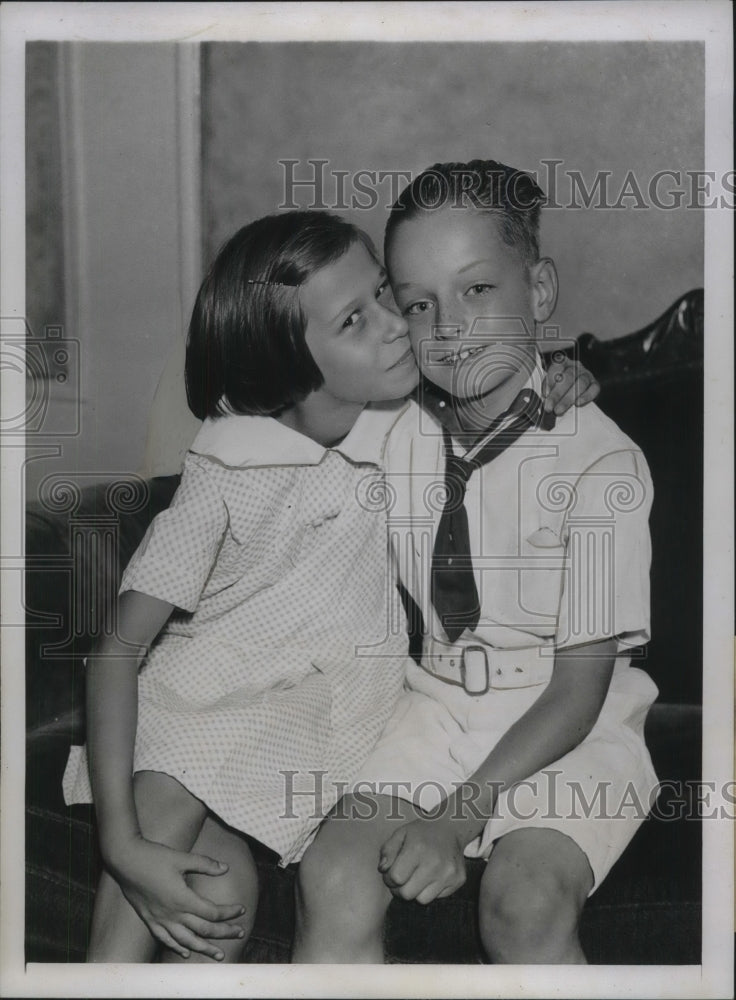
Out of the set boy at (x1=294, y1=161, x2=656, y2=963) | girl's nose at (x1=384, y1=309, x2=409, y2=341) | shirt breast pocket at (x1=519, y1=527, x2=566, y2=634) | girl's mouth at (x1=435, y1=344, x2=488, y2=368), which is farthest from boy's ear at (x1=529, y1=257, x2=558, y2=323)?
shirt breast pocket at (x1=519, y1=527, x2=566, y2=634)

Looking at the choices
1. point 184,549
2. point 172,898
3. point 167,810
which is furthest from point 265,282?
point 172,898

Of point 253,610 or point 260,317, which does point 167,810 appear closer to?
point 253,610

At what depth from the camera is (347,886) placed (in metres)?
1.57

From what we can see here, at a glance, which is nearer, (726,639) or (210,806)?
(210,806)

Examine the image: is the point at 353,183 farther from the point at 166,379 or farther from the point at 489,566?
the point at 489,566

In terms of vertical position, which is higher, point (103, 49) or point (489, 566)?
point (103, 49)

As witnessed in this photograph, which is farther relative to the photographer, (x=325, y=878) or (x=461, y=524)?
(x=461, y=524)

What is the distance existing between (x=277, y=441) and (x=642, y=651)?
66 cm

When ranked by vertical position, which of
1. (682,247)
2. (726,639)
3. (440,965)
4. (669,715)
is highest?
(682,247)

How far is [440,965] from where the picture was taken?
5.44 feet

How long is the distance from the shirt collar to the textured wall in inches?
11.1

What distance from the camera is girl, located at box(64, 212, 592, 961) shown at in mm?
1610

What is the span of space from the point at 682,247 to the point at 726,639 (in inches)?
24.9

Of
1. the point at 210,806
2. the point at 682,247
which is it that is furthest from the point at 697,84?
the point at 210,806
